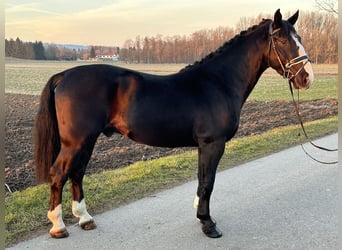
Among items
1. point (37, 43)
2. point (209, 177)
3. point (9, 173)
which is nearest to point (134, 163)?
point (9, 173)

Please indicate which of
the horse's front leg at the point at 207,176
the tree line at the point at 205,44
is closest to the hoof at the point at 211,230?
the horse's front leg at the point at 207,176

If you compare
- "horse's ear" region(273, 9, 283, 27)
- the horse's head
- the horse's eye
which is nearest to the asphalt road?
the horse's head

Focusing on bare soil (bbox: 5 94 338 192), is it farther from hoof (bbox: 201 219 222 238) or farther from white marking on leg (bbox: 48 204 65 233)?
hoof (bbox: 201 219 222 238)

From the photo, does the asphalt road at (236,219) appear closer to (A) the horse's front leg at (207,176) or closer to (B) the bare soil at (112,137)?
Answer: (A) the horse's front leg at (207,176)

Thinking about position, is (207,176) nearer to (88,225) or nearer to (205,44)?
(88,225)

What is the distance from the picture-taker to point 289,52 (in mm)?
3348

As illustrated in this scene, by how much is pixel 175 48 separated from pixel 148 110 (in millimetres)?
11811

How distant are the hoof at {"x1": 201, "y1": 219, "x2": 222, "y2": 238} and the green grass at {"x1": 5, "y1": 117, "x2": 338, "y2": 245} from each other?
1117 millimetres

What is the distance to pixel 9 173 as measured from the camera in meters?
5.20

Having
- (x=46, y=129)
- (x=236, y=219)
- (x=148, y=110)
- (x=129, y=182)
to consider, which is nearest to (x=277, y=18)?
(x=148, y=110)

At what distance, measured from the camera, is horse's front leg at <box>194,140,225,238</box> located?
336 centimetres

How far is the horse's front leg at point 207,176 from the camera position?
11.0ft

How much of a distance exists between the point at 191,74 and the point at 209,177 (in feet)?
3.34

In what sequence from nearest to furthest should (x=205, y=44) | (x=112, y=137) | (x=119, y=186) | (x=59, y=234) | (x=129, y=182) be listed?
(x=59, y=234) < (x=119, y=186) < (x=129, y=182) < (x=112, y=137) < (x=205, y=44)
